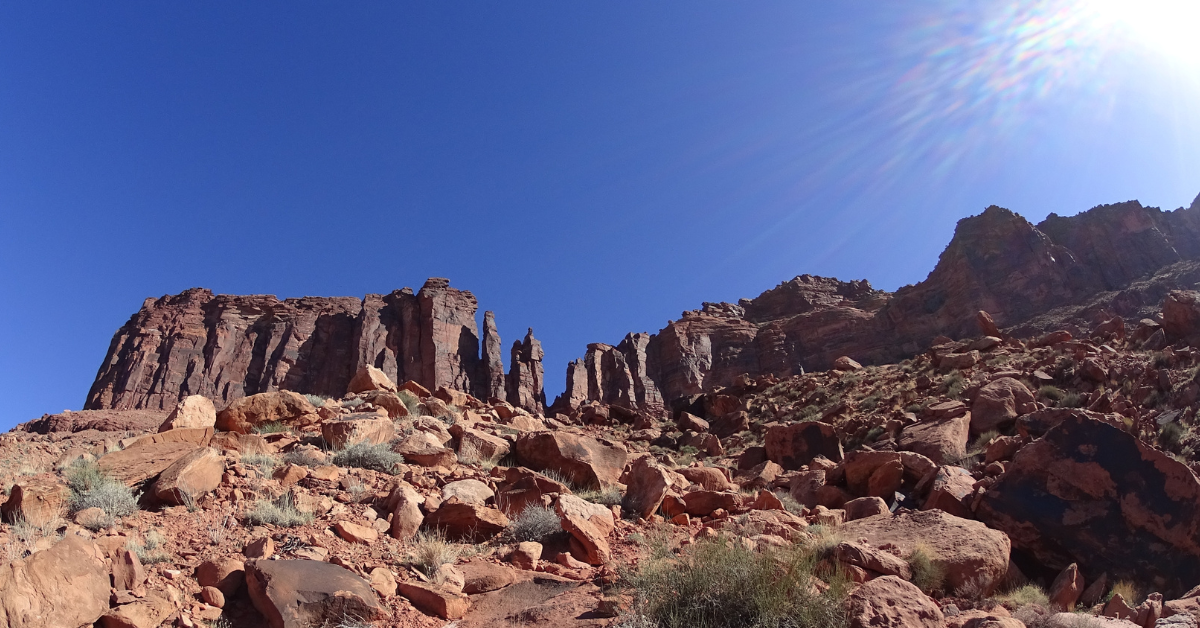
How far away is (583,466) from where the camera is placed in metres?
10.3

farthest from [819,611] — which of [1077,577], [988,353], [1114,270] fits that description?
[1114,270]

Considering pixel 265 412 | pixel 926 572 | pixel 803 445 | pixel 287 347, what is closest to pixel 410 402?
pixel 265 412

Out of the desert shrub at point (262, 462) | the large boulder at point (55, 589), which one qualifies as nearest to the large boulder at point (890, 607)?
the large boulder at point (55, 589)

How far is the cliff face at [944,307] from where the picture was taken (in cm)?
5528

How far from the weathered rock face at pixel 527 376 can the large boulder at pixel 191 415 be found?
54.0 metres

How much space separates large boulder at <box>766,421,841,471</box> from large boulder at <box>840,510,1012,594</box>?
7545 mm

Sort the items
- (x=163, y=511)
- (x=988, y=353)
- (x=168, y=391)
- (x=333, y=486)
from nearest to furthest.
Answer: (x=163, y=511) → (x=333, y=486) → (x=988, y=353) → (x=168, y=391)

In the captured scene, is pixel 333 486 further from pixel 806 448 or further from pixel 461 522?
pixel 806 448

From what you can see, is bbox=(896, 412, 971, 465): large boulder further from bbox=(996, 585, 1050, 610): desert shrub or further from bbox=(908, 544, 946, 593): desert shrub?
bbox=(908, 544, 946, 593): desert shrub

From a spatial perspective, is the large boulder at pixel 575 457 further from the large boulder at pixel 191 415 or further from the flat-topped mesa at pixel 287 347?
the flat-topped mesa at pixel 287 347

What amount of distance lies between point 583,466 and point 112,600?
6.49 meters

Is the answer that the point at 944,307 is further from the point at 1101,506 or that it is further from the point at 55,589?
the point at 55,589

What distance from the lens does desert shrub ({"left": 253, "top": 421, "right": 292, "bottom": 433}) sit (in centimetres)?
1156

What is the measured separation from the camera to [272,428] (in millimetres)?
11758
